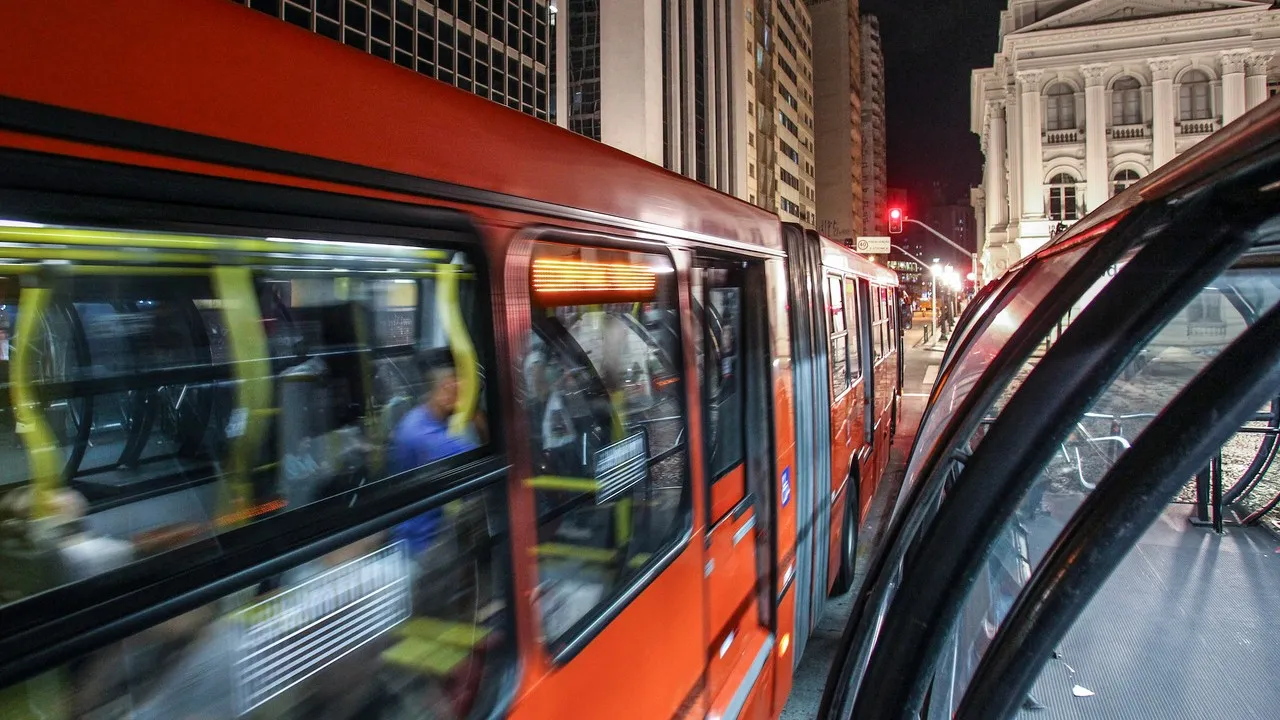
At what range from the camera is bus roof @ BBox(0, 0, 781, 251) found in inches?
40.0

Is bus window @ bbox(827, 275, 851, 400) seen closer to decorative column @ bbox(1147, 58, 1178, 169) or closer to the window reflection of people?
the window reflection of people

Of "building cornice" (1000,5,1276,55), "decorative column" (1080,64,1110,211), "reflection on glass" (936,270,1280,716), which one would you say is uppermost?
"building cornice" (1000,5,1276,55)

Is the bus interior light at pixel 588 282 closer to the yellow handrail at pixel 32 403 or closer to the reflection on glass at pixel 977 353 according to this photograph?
the yellow handrail at pixel 32 403

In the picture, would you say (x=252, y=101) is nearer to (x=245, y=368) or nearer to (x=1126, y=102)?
(x=245, y=368)

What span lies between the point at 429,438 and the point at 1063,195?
189 feet

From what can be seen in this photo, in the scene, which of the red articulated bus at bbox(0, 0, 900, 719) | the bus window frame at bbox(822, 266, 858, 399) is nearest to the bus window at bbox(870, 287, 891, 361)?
the bus window frame at bbox(822, 266, 858, 399)

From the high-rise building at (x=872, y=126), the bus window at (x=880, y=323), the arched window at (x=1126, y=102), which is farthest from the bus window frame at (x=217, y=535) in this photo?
the high-rise building at (x=872, y=126)

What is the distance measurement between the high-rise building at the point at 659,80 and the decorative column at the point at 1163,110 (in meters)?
28.3

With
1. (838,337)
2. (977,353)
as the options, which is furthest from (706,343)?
(838,337)

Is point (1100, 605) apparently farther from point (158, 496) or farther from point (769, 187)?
point (769, 187)

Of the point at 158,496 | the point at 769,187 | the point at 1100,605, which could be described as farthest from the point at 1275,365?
the point at 769,187

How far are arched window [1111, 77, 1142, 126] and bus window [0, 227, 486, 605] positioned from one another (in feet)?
192

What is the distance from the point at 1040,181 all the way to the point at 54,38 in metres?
57.3

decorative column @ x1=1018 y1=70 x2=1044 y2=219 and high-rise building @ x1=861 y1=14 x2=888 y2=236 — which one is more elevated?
high-rise building @ x1=861 y1=14 x2=888 y2=236
